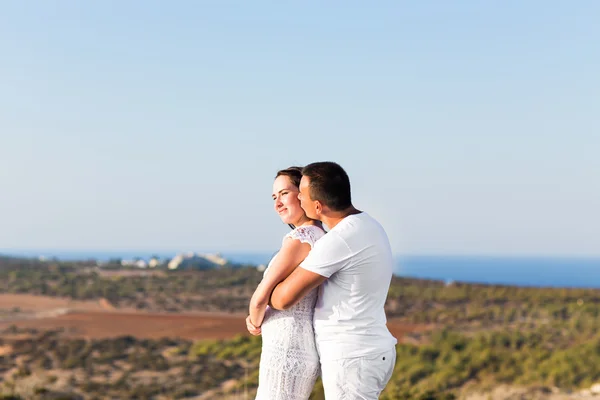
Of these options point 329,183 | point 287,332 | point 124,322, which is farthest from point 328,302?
point 124,322

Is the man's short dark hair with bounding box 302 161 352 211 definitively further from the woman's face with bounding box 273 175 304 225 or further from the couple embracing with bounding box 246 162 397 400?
the woman's face with bounding box 273 175 304 225

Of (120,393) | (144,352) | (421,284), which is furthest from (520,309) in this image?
(120,393)

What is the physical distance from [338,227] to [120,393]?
1235 centimetres

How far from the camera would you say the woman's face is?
3.11m

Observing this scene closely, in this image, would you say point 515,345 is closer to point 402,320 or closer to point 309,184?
point 402,320

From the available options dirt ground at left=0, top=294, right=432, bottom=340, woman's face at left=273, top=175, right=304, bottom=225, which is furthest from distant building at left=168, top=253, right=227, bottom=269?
woman's face at left=273, top=175, right=304, bottom=225

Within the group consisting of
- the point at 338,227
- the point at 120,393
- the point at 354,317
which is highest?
the point at 338,227

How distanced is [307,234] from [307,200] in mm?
169

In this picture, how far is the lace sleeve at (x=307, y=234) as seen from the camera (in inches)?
114

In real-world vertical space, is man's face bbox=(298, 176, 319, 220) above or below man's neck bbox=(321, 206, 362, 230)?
above

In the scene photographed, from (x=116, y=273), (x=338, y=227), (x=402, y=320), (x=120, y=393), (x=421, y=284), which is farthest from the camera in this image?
(x=116, y=273)

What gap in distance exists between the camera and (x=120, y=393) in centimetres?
1402

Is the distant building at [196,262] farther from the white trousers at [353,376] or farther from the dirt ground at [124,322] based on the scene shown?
the white trousers at [353,376]

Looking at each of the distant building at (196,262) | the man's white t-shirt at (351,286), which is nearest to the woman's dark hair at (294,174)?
the man's white t-shirt at (351,286)
